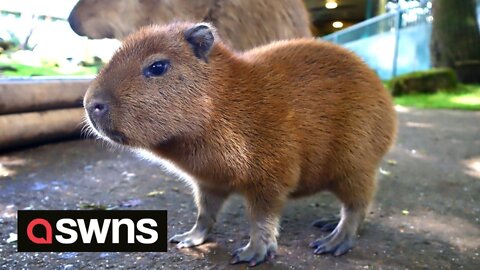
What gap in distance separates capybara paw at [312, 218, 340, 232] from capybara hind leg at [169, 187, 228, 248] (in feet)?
1.78

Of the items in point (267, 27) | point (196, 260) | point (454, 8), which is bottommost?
point (196, 260)

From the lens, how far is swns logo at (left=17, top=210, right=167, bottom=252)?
185cm

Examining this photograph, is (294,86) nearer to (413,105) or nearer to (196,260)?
(196,260)

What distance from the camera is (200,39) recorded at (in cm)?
172

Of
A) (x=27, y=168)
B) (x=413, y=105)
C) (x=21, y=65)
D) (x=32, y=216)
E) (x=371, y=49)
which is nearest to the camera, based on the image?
(x=32, y=216)

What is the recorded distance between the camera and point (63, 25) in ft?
12.4

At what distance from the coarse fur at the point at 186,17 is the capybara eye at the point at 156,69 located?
6.37 feet

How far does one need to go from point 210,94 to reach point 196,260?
659mm

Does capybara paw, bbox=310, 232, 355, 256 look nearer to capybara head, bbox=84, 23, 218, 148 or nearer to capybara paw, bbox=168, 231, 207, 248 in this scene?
capybara paw, bbox=168, 231, 207, 248

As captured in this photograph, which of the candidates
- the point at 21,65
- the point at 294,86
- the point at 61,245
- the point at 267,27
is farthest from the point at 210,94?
the point at 21,65

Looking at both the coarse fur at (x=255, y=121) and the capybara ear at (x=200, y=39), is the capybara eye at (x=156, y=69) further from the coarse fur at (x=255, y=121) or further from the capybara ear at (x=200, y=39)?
the capybara ear at (x=200, y=39)

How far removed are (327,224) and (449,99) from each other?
23.6 feet

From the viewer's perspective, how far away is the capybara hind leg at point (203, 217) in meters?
2.03

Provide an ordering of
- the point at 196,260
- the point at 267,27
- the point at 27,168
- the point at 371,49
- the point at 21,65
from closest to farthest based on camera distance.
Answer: the point at 196,260 < the point at 27,168 < the point at 267,27 < the point at 21,65 < the point at 371,49
